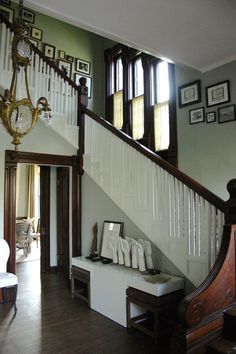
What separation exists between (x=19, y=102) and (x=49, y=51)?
345 centimetres

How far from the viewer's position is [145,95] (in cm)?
589

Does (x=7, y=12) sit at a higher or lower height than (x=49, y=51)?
higher

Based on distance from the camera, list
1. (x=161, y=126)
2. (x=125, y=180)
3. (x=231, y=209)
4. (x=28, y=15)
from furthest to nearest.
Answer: (x=28, y=15) → (x=161, y=126) → (x=125, y=180) → (x=231, y=209)

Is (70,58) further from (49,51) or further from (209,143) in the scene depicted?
Answer: (209,143)

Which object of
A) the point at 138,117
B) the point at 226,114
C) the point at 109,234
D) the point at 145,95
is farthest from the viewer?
the point at 138,117

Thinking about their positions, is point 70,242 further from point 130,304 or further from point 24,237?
point 24,237

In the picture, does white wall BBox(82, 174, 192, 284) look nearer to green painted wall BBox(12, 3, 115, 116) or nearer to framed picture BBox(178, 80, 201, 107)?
framed picture BBox(178, 80, 201, 107)

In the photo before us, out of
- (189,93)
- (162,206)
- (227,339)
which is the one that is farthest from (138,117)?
(227,339)

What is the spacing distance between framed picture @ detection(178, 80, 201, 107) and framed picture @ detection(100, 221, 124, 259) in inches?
91.8

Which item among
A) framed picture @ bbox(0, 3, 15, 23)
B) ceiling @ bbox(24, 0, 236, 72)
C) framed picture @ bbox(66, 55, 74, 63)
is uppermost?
framed picture @ bbox(0, 3, 15, 23)

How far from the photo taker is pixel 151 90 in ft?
19.2

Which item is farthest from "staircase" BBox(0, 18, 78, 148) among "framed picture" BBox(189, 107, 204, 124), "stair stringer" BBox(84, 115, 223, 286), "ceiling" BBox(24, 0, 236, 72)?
"framed picture" BBox(189, 107, 204, 124)

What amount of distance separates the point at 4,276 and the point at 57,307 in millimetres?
906

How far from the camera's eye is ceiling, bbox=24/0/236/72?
293cm
